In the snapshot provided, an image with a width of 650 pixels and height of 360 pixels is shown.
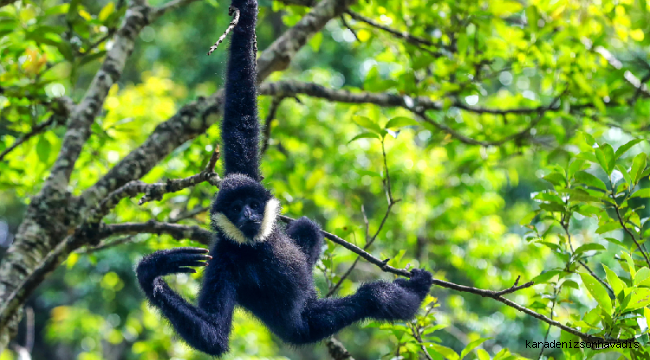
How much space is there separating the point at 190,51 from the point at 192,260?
15767 mm

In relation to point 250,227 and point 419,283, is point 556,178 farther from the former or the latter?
point 250,227

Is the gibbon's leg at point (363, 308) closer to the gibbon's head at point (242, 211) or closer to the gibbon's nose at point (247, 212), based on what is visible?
the gibbon's head at point (242, 211)

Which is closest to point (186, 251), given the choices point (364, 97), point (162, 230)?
point (162, 230)

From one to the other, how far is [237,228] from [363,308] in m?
1.20

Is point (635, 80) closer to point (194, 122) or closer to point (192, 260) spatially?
point (194, 122)

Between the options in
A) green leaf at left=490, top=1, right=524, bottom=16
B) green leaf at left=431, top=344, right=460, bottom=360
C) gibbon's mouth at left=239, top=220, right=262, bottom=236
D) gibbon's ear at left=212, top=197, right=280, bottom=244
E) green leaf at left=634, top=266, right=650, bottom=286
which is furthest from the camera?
green leaf at left=490, top=1, right=524, bottom=16

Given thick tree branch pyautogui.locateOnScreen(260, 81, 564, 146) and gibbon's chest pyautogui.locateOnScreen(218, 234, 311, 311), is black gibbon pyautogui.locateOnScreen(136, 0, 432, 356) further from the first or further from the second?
thick tree branch pyautogui.locateOnScreen(260, 81, 564, 146)

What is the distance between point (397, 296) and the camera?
3.69 meters

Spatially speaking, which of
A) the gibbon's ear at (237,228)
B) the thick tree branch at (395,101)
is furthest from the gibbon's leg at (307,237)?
the thick tree branch at (395,101)

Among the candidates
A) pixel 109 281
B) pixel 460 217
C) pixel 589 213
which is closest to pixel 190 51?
pixel 109 281

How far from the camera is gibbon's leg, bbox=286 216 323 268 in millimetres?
4094

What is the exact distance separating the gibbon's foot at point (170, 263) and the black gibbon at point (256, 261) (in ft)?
1.19

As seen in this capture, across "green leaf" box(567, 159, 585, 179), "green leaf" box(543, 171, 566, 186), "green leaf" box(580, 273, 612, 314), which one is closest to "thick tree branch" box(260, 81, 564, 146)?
"green leaf" box(543, 171, 566, 186)

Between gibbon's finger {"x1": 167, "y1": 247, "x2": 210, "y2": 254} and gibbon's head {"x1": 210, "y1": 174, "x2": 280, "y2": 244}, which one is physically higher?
gibbon's finger {"x1": 167, "y1": 247, "x2": 210, "y2": 254}
